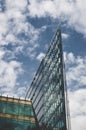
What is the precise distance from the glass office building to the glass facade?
4.11 meters

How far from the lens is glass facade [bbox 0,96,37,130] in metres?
53.2

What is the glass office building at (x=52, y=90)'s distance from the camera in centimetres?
5103

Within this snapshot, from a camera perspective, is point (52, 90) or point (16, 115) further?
point (52, 90)

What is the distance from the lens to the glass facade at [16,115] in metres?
53.2

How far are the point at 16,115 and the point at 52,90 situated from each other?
8.62 metres

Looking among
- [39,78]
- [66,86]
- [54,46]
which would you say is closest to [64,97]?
[66,86]

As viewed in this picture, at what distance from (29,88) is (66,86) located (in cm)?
3375

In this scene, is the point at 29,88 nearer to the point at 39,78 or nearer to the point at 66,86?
the point at 39,78

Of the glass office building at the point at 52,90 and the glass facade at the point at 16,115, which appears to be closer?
the glass office building at the point at 52,90

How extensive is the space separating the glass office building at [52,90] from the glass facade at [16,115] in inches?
162

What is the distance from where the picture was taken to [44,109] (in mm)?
61906

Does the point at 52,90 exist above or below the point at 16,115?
above

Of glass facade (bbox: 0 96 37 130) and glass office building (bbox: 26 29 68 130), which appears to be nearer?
glass office building (bbox: 26 29 68 130)

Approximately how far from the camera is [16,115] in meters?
54.8
